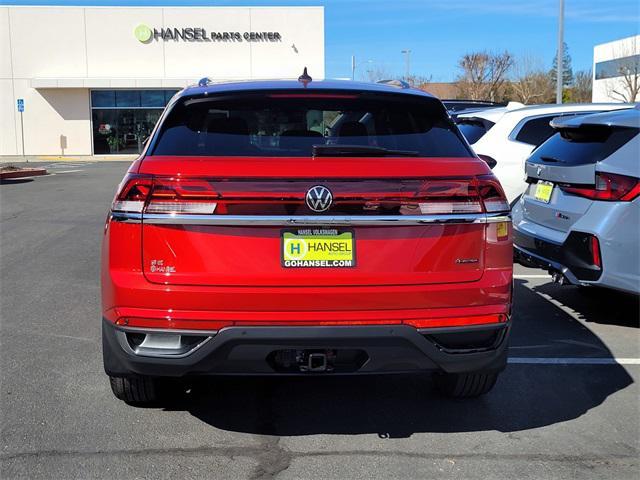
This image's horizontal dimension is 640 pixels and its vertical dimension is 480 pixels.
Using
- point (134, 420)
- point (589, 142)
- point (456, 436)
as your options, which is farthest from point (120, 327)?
point (589, 142)

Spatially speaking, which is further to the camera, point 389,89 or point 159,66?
point 159,66

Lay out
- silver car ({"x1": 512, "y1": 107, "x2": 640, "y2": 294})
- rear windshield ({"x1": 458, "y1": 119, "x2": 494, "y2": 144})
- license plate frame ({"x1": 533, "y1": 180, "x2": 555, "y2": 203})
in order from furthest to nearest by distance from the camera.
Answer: rear windshield ({"x1": 458, "y1": 119, "x2": 494, "y2": 144}), license plate frame ({"x1": 533, "y1": 180, "x2": 555, "y2": 203}), silver car ({"x1": 512, "y1": 107, "x2": 640, "y2": 294})

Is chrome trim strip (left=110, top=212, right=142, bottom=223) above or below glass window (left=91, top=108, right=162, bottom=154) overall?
below

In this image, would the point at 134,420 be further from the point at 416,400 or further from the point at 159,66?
the point at 159,66

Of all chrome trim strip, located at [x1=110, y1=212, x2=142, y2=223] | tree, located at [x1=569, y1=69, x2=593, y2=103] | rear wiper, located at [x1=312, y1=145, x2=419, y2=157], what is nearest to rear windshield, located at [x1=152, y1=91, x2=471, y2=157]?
rear wiper, located at [x1=312, y1=145, x2=419, y2=157]

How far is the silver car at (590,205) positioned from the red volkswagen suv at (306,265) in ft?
6.96

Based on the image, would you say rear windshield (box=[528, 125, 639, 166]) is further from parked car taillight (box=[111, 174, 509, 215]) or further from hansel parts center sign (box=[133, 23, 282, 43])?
hansel parts center sign (box=[133, 23, 282, 43])

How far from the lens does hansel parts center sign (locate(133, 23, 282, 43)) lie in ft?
113

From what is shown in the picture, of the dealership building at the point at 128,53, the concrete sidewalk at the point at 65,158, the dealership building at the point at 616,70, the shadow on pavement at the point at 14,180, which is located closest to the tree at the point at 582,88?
the dealership building at the point at 616,70

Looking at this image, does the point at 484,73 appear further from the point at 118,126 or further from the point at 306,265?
the point at 306,265

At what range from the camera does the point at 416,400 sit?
4.14 metres

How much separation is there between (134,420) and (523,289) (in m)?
4.54

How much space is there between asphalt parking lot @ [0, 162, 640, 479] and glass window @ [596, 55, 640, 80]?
5299 cm

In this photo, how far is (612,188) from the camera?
16.8ft
